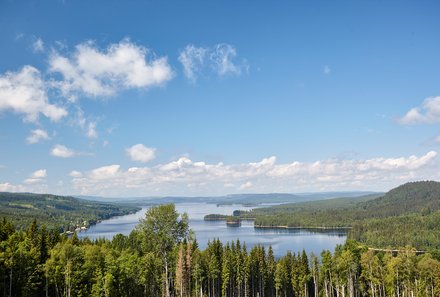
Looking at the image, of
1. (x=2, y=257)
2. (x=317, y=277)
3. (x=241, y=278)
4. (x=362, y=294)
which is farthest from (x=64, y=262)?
(x=362, y=294)

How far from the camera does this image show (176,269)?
66625 millimetres

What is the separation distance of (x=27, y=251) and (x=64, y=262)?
4.97 meters

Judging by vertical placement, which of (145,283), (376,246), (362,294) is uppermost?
(145,283)

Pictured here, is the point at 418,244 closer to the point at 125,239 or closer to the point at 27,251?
the point at 125,239

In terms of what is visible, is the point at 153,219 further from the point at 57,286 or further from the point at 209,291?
the point at 209,291

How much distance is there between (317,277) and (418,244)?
136m

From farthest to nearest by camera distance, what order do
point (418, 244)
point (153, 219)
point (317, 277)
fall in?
point (418, 244), point (317, 277), point (153, 219)

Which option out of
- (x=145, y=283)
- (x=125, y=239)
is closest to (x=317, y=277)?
(x=145, y=283)

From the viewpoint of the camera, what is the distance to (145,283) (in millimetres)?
69688

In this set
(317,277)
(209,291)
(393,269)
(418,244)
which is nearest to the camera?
(393,269)

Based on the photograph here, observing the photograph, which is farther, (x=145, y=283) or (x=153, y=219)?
(x=145, y=283)

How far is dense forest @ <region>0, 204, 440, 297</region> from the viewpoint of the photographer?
47.3m

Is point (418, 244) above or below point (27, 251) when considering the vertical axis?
below

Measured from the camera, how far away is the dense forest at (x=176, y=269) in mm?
47344
